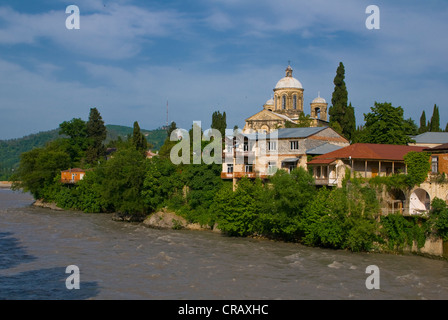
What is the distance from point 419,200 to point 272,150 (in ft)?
47.1

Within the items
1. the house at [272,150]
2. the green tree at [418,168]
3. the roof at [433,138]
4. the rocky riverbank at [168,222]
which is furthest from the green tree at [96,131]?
the green tree at [418,168]

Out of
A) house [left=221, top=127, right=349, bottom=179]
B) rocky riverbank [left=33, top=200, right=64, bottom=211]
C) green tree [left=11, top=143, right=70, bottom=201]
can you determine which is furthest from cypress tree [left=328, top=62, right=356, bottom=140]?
green tree [left=11, top=143, right=70, bottom=201]

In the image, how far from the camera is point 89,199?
178 feet

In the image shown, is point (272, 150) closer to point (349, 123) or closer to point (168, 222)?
point (168, 222)

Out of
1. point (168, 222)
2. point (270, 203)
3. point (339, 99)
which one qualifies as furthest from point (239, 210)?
point (339, 99)

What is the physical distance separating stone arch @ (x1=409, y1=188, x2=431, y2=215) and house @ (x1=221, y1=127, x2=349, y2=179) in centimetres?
962

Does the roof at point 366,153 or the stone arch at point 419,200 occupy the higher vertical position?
the roof at point 366,153

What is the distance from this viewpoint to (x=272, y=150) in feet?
141

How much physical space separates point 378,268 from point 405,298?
5007 millimetres

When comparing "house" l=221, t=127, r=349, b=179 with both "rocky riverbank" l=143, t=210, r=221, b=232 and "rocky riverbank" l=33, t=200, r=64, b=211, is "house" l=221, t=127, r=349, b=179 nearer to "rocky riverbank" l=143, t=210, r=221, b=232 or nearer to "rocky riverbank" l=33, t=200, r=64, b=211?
"rocky riverbank" l=143, t=210, r=221, b=232

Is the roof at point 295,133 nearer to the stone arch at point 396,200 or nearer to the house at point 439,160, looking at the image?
the stone arch at point 396,200

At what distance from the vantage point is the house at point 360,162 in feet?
115

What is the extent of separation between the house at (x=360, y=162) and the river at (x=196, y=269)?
6.71 metres
